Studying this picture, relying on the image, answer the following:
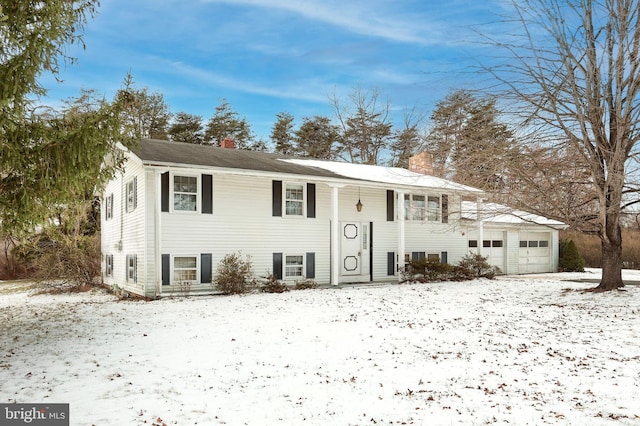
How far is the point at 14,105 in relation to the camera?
301 inches

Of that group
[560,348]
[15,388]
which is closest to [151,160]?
[15,388]

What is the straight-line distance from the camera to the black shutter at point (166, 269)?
14930 millimetres

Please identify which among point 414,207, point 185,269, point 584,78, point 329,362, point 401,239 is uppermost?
point 584,78

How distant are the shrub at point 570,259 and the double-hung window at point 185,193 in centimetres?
2139

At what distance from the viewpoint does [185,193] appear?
15578 mm

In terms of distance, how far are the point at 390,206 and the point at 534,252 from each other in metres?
10.9

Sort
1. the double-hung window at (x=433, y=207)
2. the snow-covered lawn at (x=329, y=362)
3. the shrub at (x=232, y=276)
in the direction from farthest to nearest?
the double-hung window at (x=433, y=207)
the shrub at (x=232, y=276)
the snow-covered lawn at (x=329, y=362)

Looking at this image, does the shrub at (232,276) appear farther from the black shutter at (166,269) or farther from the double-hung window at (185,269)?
the black shutter at (166,269)

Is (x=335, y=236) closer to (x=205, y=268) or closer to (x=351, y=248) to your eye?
(x=351, y=248)

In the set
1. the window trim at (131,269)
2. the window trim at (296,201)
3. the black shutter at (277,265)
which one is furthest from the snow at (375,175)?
the window trim at (131,269)

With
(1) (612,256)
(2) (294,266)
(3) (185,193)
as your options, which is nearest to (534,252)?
(1) (612,256)

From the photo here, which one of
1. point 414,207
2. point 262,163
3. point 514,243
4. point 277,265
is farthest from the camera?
point 514,243

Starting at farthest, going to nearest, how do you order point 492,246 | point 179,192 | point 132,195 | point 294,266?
point 492,246, point 294,266, point 132,195, point 179,192

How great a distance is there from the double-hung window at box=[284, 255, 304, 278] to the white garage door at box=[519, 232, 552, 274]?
13.7 m
